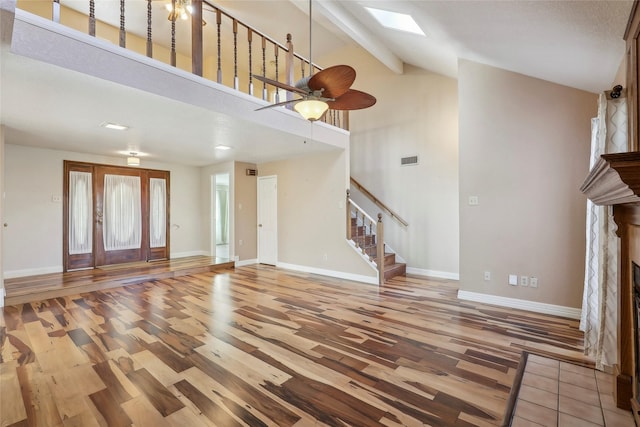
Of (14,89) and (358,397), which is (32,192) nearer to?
(14,89)

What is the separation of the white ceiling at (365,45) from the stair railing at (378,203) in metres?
1.71

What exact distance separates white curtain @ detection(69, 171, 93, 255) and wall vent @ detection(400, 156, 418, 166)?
6.34m

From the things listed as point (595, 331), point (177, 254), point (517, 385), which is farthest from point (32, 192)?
point (595, 331)

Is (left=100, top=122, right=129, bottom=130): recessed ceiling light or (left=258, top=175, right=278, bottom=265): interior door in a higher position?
(left=100, top=122, right=129, bottom=130): recessed ceiling light

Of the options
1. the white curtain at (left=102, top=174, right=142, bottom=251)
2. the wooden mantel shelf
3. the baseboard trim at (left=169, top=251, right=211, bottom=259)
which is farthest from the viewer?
the baseboard trim at (left=169, top=251, right=211, bottom=259)

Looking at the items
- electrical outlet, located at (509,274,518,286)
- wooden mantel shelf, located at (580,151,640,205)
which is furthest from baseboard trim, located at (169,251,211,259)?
wooden mantel shelf, located at (580,151,640,205)

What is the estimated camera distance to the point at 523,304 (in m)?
3.79

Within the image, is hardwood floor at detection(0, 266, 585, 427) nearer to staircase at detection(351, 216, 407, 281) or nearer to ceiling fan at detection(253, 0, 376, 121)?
staircase at detection(351, 216, 407, 281)

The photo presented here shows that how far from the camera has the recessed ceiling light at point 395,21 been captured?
3.78m

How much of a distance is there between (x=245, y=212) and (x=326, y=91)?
15.7 feet

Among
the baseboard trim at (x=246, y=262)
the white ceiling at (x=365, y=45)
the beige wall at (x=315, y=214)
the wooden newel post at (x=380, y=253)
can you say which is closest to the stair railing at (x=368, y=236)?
the wooden newel post at (x=380, y=253)

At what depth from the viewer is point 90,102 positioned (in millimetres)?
3064

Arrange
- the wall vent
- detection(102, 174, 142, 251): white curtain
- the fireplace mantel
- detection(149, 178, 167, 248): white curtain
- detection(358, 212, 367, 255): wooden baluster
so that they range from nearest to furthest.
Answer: the fireplace mantel
detection(358, 212, 367, 255): wooden baluster
the wall vent
detection(102, 174, 142, 251): white curtain
detection(149, 178, 167, 248): white curtain

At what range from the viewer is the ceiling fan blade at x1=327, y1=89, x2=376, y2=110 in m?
2.79
